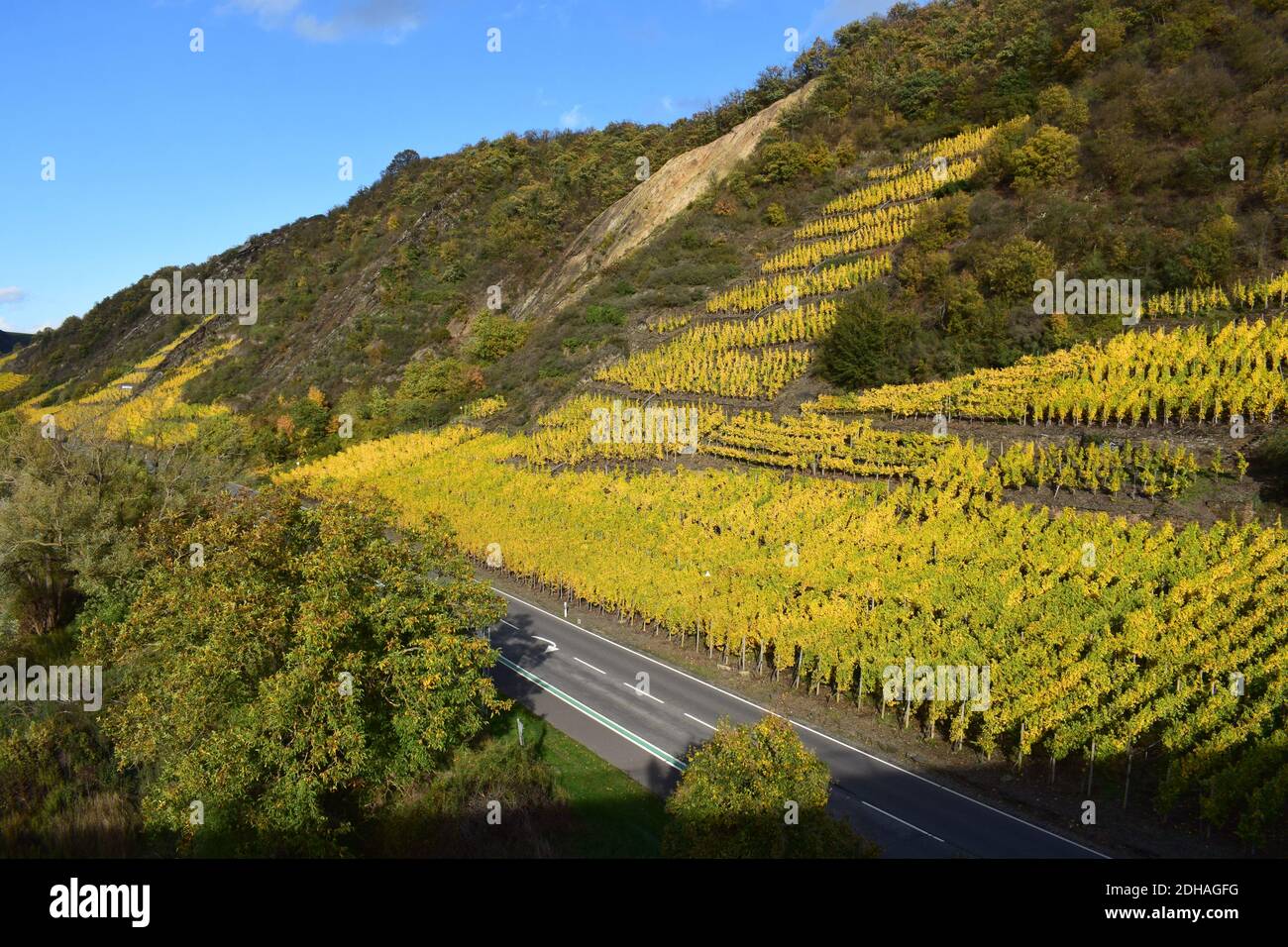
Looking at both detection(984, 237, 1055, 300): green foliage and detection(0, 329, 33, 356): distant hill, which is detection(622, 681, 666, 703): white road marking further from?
detection(0, 329, 33, 356): distant hill

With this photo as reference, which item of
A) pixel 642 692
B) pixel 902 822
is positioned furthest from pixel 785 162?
pixel 902 822

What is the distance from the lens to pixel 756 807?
1221cm

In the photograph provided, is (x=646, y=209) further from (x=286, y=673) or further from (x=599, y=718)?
(x=286, y=673)

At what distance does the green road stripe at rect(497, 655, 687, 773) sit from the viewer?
1976 centimetres

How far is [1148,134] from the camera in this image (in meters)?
51.9

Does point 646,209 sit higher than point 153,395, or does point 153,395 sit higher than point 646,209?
point 646,209

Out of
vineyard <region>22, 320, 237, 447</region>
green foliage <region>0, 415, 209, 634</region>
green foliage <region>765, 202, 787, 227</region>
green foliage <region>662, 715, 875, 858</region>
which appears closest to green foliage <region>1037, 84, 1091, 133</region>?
green foliage <region>765, 202, 787, 227</region>

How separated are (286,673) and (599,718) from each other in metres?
10.0
